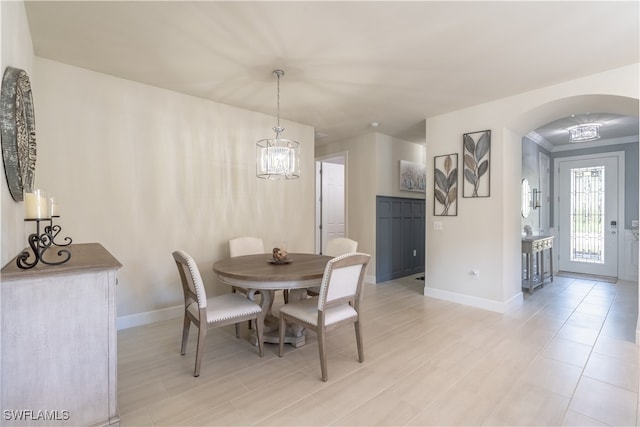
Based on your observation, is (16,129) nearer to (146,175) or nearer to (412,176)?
(146,175)

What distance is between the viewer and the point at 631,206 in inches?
205

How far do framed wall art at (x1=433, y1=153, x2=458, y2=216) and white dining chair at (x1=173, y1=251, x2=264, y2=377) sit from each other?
9.45 ft

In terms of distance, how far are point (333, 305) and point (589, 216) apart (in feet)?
20.1

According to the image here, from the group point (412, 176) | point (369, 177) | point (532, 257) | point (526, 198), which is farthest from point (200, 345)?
point (526, 198)

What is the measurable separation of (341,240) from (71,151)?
278cm

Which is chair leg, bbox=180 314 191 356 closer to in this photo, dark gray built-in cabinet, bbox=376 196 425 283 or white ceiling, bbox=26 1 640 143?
white ceiling, bbox=26 1 640 143

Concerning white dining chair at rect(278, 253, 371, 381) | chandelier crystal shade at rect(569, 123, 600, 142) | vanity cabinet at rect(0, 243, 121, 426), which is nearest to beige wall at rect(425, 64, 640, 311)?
chandelier crystal shade at rect(569, 123, 600, 142)

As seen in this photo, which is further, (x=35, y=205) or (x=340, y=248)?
(x=340, y=248)

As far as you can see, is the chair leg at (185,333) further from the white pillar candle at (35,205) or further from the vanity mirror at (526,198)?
the vanity mirror at (526,198)

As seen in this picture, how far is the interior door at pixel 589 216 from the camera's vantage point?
17.7 feet

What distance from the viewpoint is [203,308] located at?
2152mm

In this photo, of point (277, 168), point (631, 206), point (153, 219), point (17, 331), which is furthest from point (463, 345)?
point (631, 206)

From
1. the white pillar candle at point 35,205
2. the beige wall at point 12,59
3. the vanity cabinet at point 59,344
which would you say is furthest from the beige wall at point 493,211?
the beige wall at point 12,59

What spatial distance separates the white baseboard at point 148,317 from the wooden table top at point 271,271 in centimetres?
109
